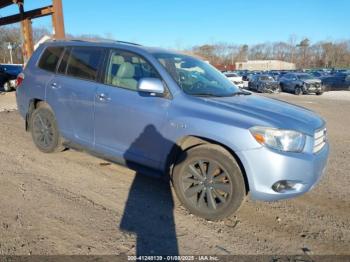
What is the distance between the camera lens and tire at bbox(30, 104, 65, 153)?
5.52 meters

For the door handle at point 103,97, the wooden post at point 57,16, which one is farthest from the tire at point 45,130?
the wooden post at point 57,16

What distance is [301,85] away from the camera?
2873 cm

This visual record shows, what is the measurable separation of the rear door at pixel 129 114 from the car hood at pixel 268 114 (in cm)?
72

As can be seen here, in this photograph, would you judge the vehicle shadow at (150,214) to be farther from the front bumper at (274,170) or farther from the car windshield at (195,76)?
the front bumper at (274,170)

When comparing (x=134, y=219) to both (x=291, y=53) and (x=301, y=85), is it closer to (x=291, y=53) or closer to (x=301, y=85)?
(x=301, y=85)

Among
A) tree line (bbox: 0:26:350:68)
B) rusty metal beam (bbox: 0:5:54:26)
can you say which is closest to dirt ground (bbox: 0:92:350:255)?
rusty metal beam (bbox: 0:5:54:26)

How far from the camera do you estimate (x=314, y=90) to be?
92.9 feet

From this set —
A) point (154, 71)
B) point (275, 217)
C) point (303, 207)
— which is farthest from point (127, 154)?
point (303, 207)

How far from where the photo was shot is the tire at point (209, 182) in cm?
360

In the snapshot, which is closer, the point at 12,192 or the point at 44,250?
the point at 44,250

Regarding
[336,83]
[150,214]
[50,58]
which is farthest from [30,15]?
[336,83]

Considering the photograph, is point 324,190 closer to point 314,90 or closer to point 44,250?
point 44,250

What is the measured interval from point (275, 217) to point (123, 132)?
82.4 inches

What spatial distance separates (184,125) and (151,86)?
59 centimetres
